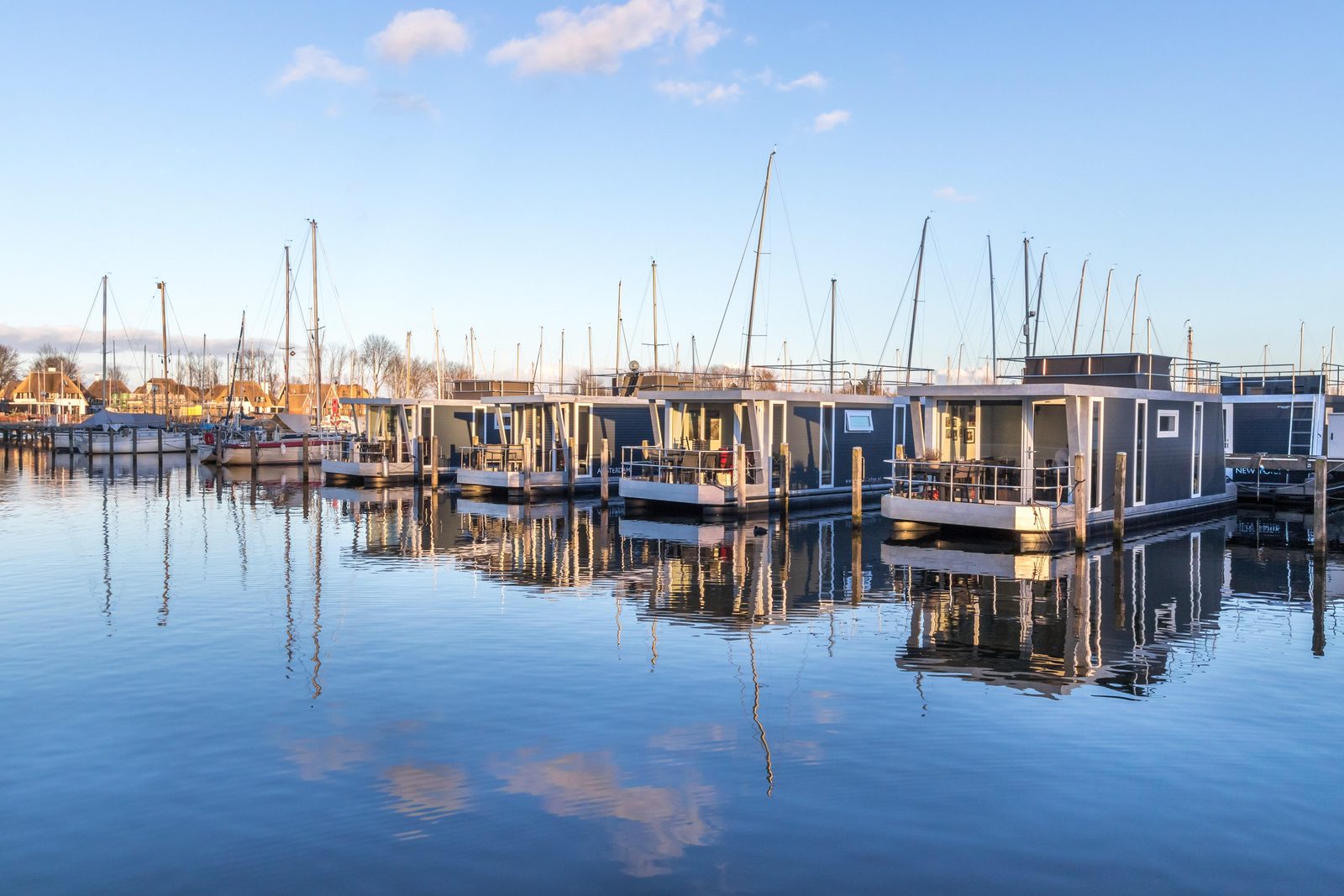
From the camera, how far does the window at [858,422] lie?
33.8 m

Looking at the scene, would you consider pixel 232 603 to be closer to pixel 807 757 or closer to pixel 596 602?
pixel 596 602

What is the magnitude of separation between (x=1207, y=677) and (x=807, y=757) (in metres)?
5.90

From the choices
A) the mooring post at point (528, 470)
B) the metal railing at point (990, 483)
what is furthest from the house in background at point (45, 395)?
the metal railing at point (990, 483)

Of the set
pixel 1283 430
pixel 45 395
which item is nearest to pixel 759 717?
pixel 1283 430

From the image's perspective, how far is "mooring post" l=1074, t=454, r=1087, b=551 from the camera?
21906mm

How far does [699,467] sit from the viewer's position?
2920 centimetres

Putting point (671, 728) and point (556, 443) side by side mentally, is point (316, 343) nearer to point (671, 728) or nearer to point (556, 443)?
point (556, 443)

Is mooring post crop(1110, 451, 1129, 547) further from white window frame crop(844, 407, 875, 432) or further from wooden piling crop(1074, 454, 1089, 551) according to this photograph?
white window frame crop(844, 407, 875, 432)

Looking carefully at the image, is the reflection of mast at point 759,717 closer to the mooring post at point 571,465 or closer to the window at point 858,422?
the window at point 858,422

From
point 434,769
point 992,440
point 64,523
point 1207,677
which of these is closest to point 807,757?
point 434,769

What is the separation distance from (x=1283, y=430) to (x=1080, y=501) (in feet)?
63.1

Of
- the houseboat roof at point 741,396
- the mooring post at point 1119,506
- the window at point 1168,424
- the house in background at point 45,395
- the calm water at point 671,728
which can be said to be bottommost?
the calm water at point 671,728

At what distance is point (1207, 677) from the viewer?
12.3 m

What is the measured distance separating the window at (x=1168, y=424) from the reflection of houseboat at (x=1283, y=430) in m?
6.02
